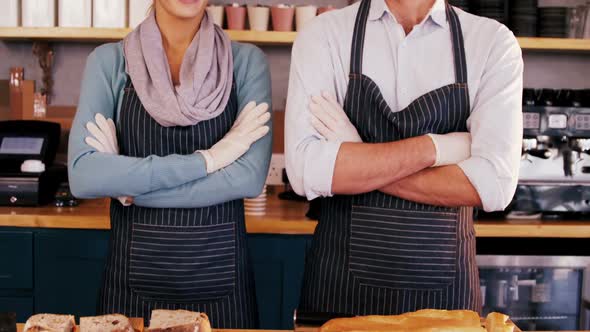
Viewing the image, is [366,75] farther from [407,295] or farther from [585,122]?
[585,122]

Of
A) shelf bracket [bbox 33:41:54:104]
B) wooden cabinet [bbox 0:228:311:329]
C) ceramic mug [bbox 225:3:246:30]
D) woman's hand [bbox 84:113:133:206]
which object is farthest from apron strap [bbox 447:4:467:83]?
shelf bracket [bbox 33:41:54:104]

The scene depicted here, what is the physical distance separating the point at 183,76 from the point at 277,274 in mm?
1080

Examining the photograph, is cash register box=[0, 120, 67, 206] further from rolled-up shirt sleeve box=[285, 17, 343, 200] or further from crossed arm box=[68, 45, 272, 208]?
rolled-up shirt sleeve box=[285, 17, 343, 200]

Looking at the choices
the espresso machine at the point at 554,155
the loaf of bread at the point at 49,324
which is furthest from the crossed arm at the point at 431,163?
the espresso machine at the point at 554,155

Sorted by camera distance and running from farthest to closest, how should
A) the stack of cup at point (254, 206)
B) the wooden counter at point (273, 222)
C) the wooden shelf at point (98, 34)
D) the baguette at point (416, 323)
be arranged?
the wooden shelf at point (98, 34) → the stack of cup at point (254, 206) → the wooden counter at point (273, 222) → the baguette at point (416, 323)

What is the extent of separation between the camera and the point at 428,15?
1988 millimetres

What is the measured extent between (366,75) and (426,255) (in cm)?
47

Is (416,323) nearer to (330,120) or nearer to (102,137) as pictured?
(330,120)

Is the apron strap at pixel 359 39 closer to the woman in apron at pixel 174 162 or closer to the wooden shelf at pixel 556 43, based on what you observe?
the woman in apron at pixel 174 162

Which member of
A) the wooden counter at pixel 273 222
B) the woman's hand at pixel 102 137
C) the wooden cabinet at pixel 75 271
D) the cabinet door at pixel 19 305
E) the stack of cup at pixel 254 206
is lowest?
the cabinet door at pixel 19 305

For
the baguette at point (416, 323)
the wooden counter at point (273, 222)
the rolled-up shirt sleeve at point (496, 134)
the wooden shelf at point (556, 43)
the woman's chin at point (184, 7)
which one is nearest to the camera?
the baguette at point (416, 323)

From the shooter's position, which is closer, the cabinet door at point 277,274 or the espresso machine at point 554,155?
the cabinet door at point 277,274

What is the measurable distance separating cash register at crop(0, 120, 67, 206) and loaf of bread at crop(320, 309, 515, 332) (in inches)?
82.5

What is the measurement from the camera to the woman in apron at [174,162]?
2.05 meters
